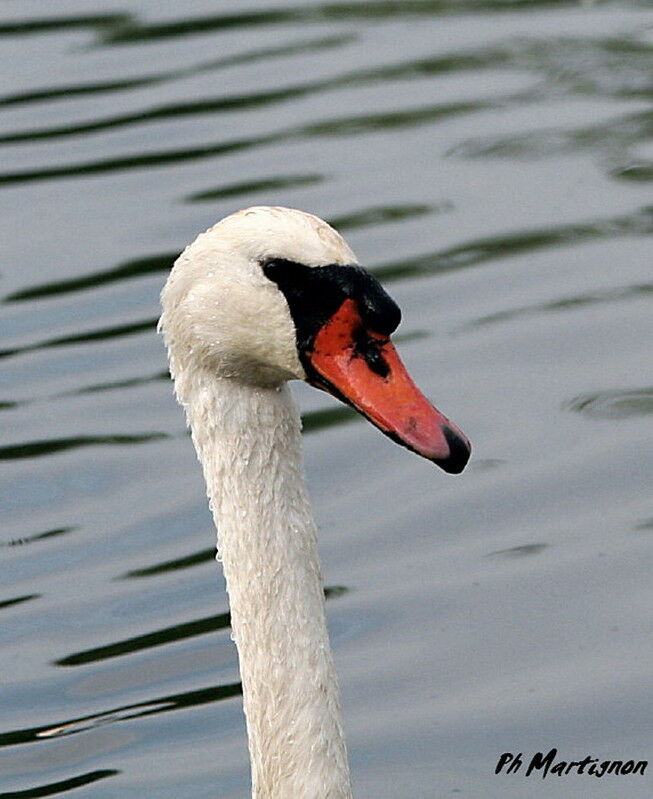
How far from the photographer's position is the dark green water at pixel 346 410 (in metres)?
7.14

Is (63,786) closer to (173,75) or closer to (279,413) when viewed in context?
(279,413)

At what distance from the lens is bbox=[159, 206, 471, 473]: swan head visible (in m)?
5.09

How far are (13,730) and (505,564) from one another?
1.86m

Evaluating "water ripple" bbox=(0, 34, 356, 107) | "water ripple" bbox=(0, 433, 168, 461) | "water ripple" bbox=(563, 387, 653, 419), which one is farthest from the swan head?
"water ripple" bbox=(0, 34, 356, 107)

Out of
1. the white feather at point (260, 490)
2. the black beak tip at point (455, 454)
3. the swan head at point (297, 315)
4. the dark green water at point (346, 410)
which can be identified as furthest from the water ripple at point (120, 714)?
the black beak tip at point (455, 454)

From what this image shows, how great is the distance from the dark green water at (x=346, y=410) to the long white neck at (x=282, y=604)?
1.28m

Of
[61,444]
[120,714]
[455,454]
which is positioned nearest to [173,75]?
[61,444]

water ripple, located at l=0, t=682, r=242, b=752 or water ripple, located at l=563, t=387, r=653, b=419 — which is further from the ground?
water ripple, located at l=563, t=387, r=653, b=419

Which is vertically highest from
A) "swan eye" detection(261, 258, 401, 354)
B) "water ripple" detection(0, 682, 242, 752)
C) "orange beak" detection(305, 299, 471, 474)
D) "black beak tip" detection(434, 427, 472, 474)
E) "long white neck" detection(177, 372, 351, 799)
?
"swan eye" detection(261, 258, 401, 354)

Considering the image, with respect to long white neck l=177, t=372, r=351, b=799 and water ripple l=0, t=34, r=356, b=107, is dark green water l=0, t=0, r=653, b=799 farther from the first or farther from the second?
long white neck l=177, t=372, r=351, b=799

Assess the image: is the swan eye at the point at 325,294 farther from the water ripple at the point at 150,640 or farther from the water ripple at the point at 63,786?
the water ripple at the point at 150,640

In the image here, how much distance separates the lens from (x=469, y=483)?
8500 mm

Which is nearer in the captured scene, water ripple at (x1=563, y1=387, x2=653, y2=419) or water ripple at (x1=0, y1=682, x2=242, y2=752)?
water ripple at (x1=0, y1=682, x2=242, y2=752)

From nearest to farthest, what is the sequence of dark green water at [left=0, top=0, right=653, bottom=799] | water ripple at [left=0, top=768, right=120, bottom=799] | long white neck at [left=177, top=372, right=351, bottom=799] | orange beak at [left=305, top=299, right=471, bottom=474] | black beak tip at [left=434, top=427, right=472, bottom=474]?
1. black beak tip at [left=434, top=427, right=472, bottom=474]
2. orange beak at [left=305, top=299, right=471, bottom=474]
3. long white neck at [left=177, top=372, right=351, bottom=799]
4. water ripple at [left=0, top=768, right=120, bottom=799]
5. dark green water at [left=0, top=0, right=653, bottom=799]
